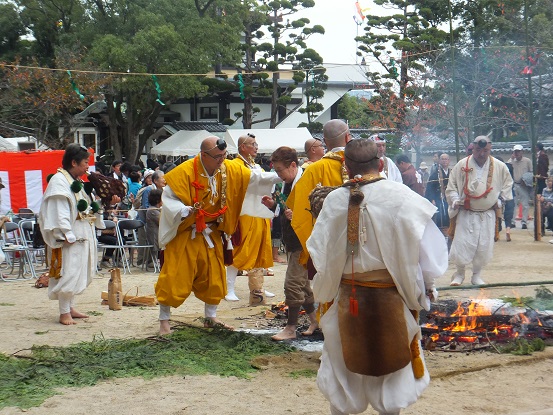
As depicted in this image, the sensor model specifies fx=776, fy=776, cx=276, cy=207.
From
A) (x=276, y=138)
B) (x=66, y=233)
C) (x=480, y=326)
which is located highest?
(x=276, y=138)

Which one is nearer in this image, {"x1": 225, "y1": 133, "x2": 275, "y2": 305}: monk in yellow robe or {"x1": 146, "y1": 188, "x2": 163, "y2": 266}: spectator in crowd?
{"x1": 225, "y1": 133, "x2": 275, "y2": 305}: monk in yellow robe

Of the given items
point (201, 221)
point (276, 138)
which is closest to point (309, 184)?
point (201, 221)

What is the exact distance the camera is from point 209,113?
40219 millimetres

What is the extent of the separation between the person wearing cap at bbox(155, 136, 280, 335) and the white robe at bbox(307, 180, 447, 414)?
114 inches

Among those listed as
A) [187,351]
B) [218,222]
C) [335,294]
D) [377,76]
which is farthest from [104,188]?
[377,76]

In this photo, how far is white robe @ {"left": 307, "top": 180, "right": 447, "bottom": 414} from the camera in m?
4.31

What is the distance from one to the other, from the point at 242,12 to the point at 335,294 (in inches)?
1073

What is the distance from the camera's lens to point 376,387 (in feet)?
14.5

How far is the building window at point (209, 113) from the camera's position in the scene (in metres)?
39.9

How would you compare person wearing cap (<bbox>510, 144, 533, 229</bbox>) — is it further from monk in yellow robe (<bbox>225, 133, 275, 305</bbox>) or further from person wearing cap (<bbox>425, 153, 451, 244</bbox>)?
monk in yellow robe (<bbox>225, 133, 275, 305</bbox>)

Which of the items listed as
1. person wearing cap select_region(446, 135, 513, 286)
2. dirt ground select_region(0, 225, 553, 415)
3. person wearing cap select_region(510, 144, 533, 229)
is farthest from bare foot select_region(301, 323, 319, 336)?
person wearing cap select_region(510, 144, 533, 229)

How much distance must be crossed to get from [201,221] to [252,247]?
2290mm

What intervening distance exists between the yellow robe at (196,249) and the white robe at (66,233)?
1385 millimetres

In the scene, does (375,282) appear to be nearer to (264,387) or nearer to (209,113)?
(264,387)
